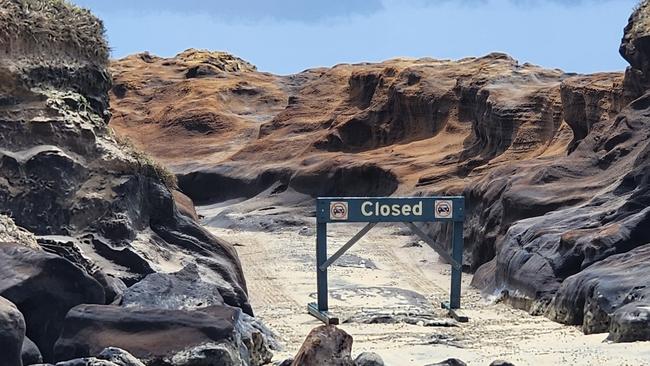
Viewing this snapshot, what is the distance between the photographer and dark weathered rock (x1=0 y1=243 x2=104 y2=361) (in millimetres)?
8867

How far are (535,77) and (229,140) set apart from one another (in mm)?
16046

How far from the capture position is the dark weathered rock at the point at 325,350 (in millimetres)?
7922

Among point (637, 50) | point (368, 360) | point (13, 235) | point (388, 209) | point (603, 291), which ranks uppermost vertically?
point (637, 50)

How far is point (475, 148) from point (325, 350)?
944 inches

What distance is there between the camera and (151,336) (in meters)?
8.86

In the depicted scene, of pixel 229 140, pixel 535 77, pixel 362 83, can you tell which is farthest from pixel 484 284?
pixel 229 140

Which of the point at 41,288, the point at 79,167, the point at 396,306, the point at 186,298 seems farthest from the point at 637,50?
the point at 41,288

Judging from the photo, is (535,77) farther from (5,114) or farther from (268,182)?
(5,114)

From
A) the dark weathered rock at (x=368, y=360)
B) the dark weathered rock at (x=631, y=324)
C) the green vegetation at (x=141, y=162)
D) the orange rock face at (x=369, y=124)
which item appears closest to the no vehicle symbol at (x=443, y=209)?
the green vegetation at (x=141, y=162)

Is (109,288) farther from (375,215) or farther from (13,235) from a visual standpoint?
(375,215)

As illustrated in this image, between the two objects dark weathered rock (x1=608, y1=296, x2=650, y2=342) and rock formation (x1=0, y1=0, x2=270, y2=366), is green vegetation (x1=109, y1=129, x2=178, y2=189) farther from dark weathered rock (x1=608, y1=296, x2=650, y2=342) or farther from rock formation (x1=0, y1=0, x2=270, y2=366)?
dark weathered rock (x1=608, y1=296, x2=650, y2=342)

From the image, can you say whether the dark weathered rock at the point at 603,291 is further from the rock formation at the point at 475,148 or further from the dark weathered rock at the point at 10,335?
the dark weathered rock at the point at 10,335

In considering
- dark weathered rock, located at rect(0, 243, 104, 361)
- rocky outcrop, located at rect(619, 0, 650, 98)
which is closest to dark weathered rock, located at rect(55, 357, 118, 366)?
dark weathered rock, located at rect(0, 243, 104, 361)

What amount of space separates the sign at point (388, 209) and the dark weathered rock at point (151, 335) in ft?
25.3
